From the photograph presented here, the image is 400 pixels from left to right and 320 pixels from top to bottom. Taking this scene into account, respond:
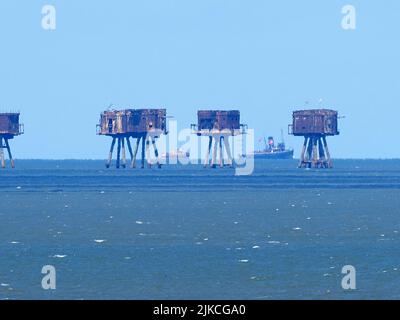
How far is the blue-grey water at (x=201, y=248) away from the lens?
168 ft

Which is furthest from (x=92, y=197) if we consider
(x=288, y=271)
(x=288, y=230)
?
(x=288, y=271)

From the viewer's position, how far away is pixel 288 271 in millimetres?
57250

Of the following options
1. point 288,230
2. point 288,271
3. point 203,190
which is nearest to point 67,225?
point 288,230

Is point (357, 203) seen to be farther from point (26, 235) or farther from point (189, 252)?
point (189, 252)

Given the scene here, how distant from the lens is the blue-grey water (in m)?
51.3

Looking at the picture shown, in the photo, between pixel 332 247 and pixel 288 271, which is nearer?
pixel 288 271

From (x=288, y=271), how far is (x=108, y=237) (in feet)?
63.9

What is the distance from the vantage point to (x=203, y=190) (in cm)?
14950

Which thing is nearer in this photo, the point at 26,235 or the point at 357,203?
the point at 26,235

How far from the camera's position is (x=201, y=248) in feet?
221

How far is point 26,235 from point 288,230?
597 inches
